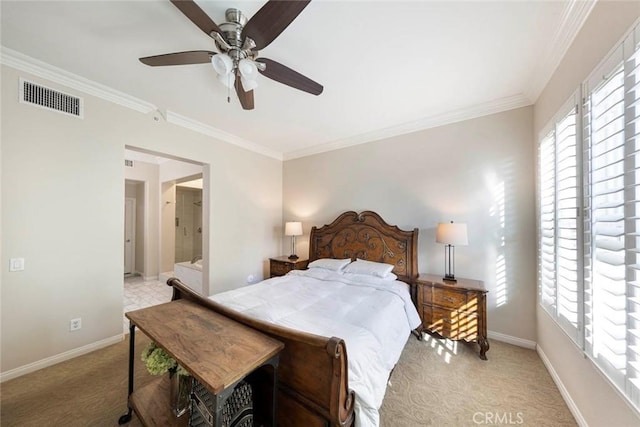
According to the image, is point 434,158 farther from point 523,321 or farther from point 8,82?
point 8,82

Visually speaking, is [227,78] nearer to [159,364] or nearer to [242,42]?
[242,42]

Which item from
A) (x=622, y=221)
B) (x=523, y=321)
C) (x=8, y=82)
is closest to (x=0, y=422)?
(x=8, y=82)

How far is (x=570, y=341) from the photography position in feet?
5.51

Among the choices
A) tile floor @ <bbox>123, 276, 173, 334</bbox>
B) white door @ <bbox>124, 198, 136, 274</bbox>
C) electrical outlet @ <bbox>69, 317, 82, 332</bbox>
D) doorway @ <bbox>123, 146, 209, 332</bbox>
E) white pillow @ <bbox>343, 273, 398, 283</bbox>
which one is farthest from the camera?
white door @ <bbox>124, 198, 136, 274</bbox>

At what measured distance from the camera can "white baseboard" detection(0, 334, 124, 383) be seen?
1.99m

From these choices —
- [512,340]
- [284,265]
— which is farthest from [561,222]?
[284,265]

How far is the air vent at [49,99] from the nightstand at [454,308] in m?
4.20

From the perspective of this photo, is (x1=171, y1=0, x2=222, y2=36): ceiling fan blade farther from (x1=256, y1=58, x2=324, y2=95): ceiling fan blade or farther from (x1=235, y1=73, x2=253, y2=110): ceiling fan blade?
(x1=235, y1=73, x2=253, y2=110): ceiling fan blade

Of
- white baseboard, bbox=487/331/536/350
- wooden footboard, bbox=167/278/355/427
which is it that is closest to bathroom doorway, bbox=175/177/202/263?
Answer: wooden footboard, bbox=167/278/355/427

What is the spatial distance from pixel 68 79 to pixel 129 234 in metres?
4.49

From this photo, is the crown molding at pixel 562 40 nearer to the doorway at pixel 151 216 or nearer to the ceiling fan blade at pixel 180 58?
the ceiling fan blade at pixel 180 58

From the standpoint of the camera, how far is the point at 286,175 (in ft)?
15.3

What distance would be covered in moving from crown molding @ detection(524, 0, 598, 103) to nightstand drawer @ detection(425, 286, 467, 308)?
2.20m

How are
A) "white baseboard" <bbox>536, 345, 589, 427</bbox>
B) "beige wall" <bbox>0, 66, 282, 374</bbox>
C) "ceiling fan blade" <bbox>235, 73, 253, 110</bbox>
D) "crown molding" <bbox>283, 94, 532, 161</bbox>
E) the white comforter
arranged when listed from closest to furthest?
the white comforter, "white baseboard" <bbox>536, 345, 589, 427</bbox>, "ceiling fan blade" <bbox>235, 73, 253, 110</bbox>, "beige wall" <bbox>0, 66, 282, 374</bbox>, "crown molding" <bbox>283, 94, 532, 161</bbox>
